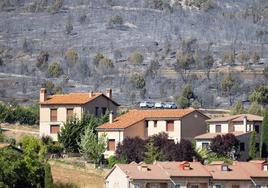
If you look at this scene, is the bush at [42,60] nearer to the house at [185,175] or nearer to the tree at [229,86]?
the tree at [229,86]

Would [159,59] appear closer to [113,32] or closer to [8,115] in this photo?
[113,32]

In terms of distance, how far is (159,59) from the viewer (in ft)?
570

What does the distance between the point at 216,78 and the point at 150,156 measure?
245 ft

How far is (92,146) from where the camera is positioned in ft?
284

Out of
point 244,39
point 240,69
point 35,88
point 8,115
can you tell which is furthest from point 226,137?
point 244,39

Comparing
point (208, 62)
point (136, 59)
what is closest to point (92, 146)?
point (208, 62)

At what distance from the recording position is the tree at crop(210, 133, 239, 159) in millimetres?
86188

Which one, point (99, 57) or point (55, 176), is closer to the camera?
point (55, 176)

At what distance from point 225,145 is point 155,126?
27.5 feet

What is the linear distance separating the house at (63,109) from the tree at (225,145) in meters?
14.5

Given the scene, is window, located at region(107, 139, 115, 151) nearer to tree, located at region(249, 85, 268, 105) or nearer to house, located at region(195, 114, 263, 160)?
house, located at region(195, 114, 263, 160)

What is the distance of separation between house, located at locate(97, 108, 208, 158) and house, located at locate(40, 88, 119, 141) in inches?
165

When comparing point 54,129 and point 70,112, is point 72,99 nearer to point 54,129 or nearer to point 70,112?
point 70,112

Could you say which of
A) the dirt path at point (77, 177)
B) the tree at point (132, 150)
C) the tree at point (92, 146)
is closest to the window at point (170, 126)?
the tree at point (92, 146)
